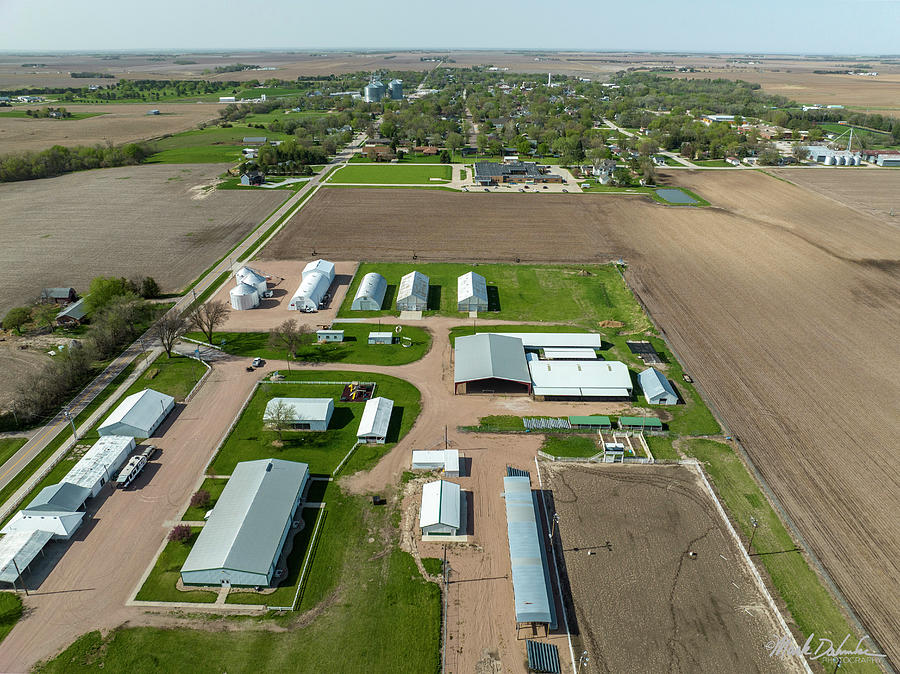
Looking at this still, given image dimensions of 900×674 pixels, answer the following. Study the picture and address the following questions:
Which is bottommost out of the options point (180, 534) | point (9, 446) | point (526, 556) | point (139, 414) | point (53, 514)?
point (180, 534)

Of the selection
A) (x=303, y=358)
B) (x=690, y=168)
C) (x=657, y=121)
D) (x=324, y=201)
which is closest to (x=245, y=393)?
(x=303, y=358)

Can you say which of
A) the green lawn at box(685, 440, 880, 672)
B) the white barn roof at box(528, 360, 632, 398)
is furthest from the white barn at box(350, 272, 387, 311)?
the green lawn at box(685, 440, 880, 672)

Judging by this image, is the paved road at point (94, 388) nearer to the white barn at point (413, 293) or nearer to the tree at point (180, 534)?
the tree at point (180, 534)

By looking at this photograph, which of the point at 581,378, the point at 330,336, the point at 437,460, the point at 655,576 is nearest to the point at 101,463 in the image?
the point at 330,336

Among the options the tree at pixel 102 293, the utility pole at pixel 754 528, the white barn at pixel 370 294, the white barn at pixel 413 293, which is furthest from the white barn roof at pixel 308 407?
the utility pole at pixel 754 528

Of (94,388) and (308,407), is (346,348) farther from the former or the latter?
(94,388)

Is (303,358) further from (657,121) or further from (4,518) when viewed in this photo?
(657,121)

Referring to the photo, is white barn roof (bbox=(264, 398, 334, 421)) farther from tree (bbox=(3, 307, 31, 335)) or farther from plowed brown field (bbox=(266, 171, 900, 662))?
plowed brown field (bbox=(266, 171, 900, 662))
